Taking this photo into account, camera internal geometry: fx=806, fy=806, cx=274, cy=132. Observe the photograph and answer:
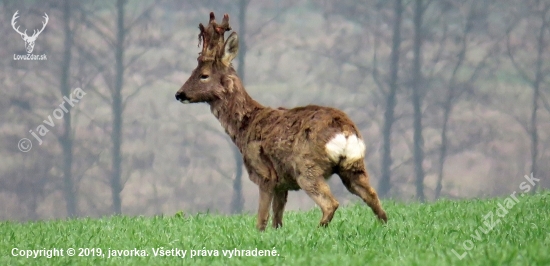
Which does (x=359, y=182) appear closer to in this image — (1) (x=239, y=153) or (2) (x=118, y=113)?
(1) (x=239, y=153)

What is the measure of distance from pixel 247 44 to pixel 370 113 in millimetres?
3263

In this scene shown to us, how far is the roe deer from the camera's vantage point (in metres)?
7.68

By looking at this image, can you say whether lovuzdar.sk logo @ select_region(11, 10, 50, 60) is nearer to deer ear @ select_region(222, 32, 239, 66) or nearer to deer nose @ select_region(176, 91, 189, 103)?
deer nose @ select_region(176, 91, 189, 103)

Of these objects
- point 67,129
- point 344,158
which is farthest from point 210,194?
point 344,158

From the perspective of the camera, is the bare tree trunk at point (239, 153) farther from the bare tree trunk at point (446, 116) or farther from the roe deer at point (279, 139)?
the roe deer at point (279, 139)

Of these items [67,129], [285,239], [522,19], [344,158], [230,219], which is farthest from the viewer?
[522,19]

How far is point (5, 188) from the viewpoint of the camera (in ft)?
60.6

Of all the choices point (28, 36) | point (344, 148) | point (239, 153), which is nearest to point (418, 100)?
point (239, 153)

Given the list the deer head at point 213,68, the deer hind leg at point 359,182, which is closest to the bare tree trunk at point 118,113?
the deer head at point 213,68

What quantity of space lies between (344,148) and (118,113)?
444 inches

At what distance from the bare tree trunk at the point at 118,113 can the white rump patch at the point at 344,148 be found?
11.2m

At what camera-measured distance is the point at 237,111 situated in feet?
28.4

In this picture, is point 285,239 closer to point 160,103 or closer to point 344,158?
point 344,158

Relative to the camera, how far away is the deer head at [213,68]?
8.70m
